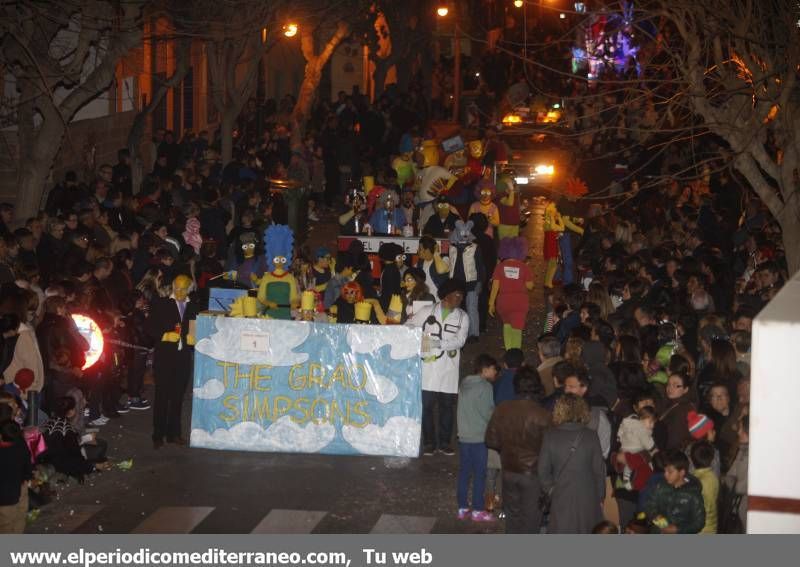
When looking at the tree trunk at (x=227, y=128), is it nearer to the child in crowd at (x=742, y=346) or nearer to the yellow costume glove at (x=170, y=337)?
the yellow costume glove at (x=170, y=337)

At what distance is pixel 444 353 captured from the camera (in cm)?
1207

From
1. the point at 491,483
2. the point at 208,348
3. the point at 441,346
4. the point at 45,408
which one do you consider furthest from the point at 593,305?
the point at 45,408

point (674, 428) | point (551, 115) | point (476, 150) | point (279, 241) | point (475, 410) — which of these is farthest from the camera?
point (551, 115)

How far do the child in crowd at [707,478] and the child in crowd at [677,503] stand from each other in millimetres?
252

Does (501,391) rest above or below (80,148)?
below

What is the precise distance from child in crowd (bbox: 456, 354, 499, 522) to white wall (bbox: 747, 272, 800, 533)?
15.9 feet

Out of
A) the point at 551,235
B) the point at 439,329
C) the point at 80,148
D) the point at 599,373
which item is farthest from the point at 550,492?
the point at 80,148

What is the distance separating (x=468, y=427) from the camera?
1040 cm

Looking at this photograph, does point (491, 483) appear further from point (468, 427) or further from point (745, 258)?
point (745, 258)

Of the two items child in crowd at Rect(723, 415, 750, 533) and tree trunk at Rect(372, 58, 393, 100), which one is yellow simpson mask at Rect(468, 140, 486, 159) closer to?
child in crowd at Rect(723, 415, 750, 533)

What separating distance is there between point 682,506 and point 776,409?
2922 millimetres

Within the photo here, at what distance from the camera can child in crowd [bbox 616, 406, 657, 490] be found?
30.7 feet

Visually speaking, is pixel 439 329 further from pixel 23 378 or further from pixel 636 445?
pixel 23 378

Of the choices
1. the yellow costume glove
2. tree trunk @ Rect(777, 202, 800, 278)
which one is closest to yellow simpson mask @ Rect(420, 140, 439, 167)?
the yellow costume glove
